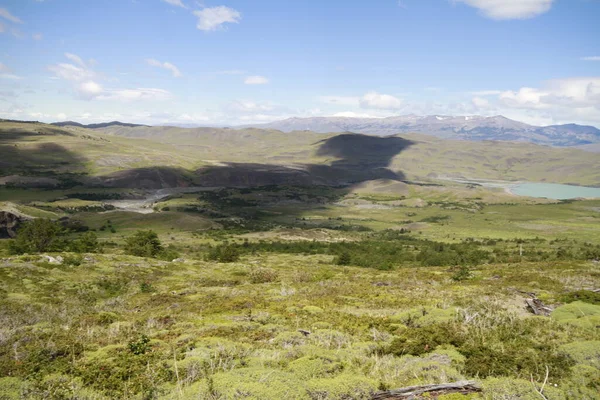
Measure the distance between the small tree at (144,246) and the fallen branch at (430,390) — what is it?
78253 millimetres

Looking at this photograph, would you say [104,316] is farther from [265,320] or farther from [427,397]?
[427,397]

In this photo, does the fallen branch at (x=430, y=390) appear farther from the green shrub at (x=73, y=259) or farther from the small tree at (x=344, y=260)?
the small tree at (x=344, y=260)

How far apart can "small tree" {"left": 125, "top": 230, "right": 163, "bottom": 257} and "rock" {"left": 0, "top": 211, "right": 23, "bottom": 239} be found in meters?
74.8

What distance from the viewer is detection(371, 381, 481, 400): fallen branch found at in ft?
43.7

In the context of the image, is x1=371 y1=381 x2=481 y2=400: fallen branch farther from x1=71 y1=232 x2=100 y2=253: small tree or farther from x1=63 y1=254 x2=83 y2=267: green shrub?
x1=71 y1=232 x2=100 y2=253: small tree

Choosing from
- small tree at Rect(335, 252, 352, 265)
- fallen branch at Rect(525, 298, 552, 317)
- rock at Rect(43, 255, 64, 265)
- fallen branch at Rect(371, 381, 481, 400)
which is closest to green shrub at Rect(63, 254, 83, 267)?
rock at Rect(43, 255, 64, 265)

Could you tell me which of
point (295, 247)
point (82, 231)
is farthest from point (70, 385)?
point (82, 231)

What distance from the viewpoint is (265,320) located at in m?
25.6

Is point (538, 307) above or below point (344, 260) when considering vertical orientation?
above

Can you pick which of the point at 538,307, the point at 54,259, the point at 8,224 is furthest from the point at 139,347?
the point at 8,224

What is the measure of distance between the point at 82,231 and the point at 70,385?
6479 inches

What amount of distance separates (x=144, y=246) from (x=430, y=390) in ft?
270

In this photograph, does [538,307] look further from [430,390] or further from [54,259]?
[54,259]

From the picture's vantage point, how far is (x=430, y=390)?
13.5 m
